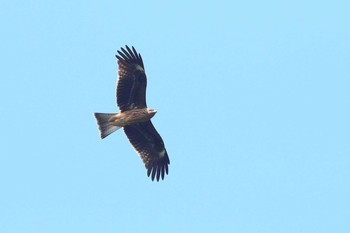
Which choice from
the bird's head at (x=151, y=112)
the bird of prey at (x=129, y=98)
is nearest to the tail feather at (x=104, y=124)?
the bird of prey at (x=129, y=98)

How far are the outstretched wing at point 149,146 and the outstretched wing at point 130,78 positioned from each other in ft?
4.60

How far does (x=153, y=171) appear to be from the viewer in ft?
117

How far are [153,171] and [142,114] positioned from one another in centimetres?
263

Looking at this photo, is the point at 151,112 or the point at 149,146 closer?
the point at 151,112

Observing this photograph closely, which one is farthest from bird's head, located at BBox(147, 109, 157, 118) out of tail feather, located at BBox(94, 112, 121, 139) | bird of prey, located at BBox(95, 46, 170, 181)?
tail feather, located at BBox(94, 112, 121, 139)

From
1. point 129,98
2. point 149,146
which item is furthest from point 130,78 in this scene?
point 149,146

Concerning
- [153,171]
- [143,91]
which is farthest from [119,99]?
[153,171]

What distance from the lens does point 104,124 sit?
33875 mm

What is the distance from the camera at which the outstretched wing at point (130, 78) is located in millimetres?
33719

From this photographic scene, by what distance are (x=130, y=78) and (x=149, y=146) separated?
2992mm

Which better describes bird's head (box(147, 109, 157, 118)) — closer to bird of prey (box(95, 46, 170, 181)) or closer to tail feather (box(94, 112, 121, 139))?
bird of prey (box(95, 46, 170, 181))

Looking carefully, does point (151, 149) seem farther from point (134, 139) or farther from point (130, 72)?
point (130, 72)

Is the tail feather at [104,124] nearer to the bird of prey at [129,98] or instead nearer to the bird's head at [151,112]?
the bird of prey at [129,98]

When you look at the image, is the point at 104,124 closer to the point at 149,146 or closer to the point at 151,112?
the point at 151,112
